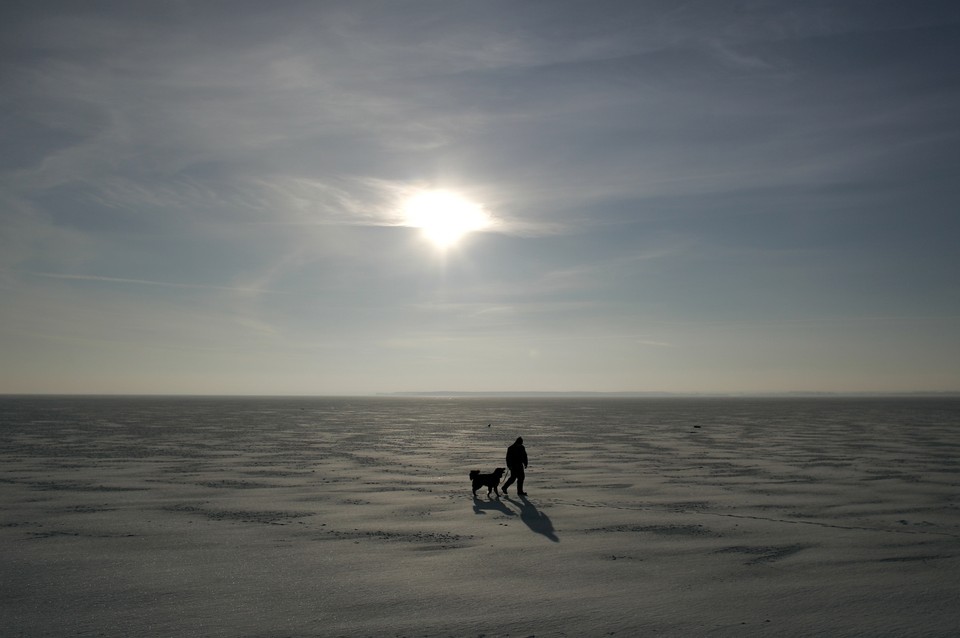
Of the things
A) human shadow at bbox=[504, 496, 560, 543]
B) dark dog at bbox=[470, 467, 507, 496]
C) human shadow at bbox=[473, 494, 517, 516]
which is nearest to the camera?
human shadow at bbox=[504, 496, 560, 543]

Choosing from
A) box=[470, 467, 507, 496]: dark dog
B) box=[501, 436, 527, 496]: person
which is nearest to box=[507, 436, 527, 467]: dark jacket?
box=[501, 436, 527, 496]: person

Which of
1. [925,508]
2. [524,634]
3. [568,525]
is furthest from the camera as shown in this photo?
[925,508]

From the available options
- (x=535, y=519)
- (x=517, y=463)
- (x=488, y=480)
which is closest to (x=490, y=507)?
(x=488, y=480)

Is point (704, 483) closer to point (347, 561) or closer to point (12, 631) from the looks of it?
point (347, 561)

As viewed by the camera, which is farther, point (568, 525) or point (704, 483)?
point (704, 483)

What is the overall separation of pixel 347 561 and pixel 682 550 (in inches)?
222

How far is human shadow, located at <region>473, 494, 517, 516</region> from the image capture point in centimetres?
1560

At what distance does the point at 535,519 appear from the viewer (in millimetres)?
14594

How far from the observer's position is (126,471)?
73.1 ft

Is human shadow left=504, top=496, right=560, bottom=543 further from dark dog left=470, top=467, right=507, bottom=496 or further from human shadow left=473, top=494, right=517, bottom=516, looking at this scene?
dark dog left=470, top=467, right=507, bottom=496

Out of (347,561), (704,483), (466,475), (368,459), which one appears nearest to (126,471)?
(368,459)

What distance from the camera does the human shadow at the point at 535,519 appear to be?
13.0 metres

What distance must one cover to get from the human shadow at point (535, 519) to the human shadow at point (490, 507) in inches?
12.2

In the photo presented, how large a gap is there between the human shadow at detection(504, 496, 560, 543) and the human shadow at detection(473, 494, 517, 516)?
0.31 metres
